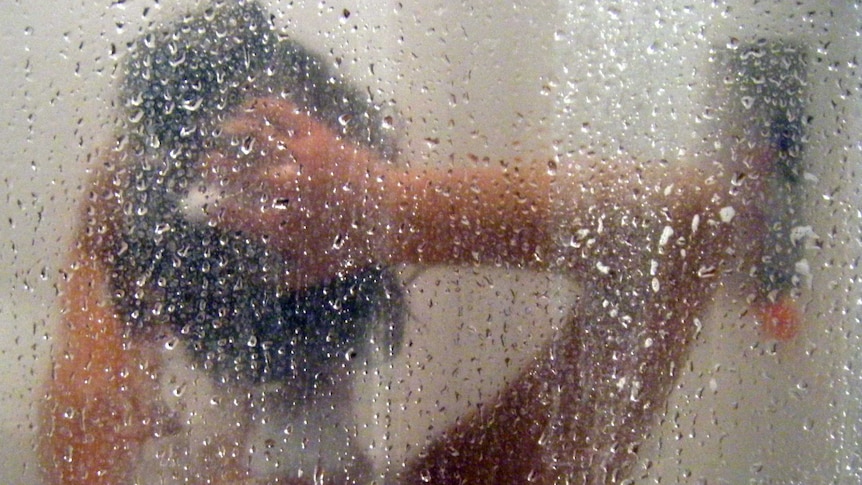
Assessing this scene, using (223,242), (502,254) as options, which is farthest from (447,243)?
(223,242)

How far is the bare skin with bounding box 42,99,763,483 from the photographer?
0.53 meters

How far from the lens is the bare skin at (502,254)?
0.53 meters

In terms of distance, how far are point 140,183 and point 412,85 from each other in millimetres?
256

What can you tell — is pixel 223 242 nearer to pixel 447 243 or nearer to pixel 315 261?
pixel 315 261

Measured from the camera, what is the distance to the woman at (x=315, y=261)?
53 centimetres

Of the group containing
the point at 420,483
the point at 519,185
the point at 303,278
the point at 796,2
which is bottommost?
the point at 420,483

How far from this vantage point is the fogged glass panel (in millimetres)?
523

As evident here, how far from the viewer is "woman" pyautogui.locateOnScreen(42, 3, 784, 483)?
1.74ft

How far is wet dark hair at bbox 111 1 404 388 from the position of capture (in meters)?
0.55

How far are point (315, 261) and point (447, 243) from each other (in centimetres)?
12

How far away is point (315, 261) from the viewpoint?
555mm

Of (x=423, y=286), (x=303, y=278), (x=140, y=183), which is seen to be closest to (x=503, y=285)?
(x=423, y=286)

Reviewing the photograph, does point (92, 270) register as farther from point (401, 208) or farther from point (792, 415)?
point (792, 415)

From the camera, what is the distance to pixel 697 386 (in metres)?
0.52
